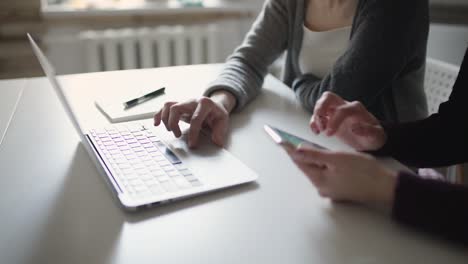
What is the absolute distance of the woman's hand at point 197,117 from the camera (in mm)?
831

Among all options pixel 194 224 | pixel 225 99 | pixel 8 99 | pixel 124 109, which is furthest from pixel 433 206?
pixel 8 99

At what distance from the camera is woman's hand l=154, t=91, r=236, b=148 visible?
2.72 feet

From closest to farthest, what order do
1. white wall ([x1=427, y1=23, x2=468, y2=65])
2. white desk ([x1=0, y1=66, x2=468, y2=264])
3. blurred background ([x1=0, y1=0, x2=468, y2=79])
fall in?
white desk ([x1=0, y1=66, x2=468, y2=264]) → white wall ([x1=427, y1=23, x2=468, y2=65]) → blurred background ([x1=0, y1=0, x2=468, y2=79])

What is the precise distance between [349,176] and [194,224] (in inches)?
7.9

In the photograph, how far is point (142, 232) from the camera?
1.83 feet

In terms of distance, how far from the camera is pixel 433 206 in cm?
55

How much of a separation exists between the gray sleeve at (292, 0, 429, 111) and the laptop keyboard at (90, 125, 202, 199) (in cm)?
39

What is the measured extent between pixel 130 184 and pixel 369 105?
55 centimetres

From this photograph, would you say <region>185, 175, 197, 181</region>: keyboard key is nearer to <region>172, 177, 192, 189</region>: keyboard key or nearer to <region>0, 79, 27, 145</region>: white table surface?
<region>172, 177, 192, 189</region>: keyboard key

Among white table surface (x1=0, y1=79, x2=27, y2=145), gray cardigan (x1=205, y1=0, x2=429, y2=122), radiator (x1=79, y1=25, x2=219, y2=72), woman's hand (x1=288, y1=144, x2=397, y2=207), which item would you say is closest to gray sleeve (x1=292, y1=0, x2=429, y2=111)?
gray cardigan (x1=205, y1=0, x2=429, y2=122)

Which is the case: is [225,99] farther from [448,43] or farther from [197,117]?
[448,43]

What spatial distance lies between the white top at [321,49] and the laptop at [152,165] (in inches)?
17.6

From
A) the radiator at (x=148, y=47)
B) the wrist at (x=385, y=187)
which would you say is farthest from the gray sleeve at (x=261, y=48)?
the radiator at (x=148, y=47)

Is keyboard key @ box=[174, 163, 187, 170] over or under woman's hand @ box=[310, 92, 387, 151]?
under
